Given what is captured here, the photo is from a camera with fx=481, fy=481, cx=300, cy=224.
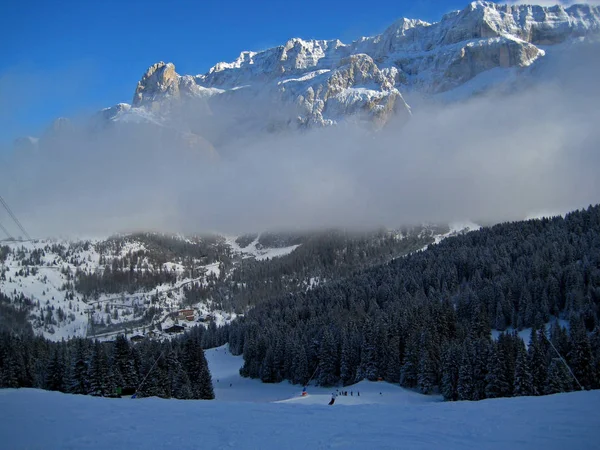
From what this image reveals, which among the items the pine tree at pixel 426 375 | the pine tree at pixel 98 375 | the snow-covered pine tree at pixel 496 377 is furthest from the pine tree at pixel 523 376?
the pine tree at pixel 98 375

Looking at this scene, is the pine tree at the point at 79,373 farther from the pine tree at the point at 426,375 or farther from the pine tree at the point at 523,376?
the pine tree at the point at 523,376

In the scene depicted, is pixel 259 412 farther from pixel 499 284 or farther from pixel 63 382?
pixel 499 284

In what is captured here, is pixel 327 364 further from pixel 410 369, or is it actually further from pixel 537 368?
pixel 537 368

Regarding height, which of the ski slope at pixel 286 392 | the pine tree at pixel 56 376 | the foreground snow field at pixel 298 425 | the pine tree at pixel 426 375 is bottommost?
the ski slope at pixel 286 392

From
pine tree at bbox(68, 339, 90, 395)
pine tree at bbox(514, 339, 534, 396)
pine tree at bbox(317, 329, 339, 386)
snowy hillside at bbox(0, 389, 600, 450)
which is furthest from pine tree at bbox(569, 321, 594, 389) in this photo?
pine tree at bbox(68, 339, 90, 395)

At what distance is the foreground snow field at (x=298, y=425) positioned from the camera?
20.0m

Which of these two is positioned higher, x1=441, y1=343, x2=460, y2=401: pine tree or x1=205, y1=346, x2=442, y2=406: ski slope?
x1=441, y1=343, x2=460, y2=401: pine tree

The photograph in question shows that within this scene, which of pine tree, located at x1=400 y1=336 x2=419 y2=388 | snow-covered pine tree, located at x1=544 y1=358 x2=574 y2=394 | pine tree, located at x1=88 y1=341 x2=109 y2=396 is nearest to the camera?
snow-covered pine tree, located at x1=544 y1=358 x2=574 y2=394

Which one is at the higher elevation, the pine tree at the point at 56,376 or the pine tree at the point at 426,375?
the pine tree at the point at 56,376

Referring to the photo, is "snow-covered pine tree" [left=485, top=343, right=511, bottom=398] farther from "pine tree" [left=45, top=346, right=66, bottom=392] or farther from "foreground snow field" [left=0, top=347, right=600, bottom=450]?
"pine tree" [left=45, top=346, right=66, bottom=392]

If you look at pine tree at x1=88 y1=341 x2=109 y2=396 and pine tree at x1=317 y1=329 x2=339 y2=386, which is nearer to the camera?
pine tree at x1=88 y1=341 x2=109 y2=396

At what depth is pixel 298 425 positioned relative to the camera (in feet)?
77.9

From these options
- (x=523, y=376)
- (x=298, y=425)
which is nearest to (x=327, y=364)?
(x=523, y=376)

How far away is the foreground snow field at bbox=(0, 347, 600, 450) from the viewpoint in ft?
65.6
